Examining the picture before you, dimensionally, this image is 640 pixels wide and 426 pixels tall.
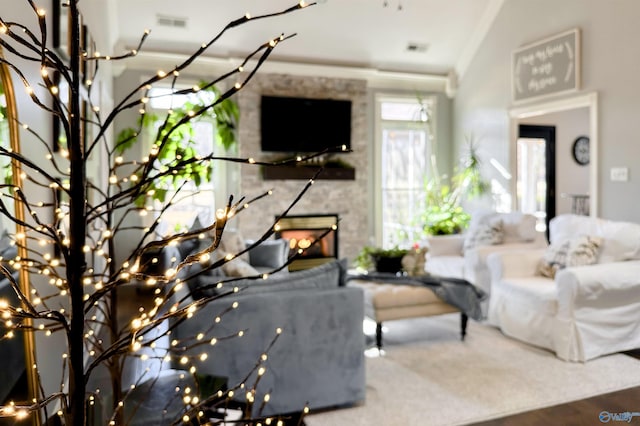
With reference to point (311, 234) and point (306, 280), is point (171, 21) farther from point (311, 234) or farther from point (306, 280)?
point (306, 280)

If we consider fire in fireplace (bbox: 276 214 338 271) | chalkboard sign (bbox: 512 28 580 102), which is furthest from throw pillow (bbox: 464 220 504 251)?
fire in fireplace (bbox: 276 214 338 271)

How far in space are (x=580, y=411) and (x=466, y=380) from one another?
0.67m

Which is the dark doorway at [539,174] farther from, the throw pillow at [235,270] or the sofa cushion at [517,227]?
the throw pillow at [235,270]

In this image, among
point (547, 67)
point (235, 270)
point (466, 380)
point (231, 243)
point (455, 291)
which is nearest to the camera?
point (466, 380)

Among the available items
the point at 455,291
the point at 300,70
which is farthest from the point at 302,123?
the point at 455,291

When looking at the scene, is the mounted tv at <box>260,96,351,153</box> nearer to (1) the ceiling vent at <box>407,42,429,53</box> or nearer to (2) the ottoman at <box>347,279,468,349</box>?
(1) the ceiling vent at <box>407,42,429,53</box>

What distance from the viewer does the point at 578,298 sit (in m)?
3.62

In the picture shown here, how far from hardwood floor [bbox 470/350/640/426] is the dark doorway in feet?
19.9

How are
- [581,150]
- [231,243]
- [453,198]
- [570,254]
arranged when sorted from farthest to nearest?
[581,150], [453,198], [231,243], [570,254]

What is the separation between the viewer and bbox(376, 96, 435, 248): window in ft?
25.5

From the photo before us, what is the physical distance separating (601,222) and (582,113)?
4950mm

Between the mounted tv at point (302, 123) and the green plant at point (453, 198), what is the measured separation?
4.95ft

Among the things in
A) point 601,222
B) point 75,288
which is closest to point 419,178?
point 601,222

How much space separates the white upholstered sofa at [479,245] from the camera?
4861 millimetres
